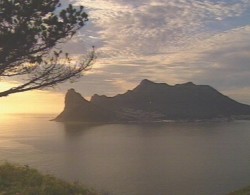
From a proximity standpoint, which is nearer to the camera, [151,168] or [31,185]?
[31,185]

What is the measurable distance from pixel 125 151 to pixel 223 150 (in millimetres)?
22068

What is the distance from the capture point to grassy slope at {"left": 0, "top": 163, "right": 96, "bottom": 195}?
13.4m

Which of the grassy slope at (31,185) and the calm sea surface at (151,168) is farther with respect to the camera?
the calm sea surface at (151,168)

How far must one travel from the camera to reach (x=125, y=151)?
8931cm

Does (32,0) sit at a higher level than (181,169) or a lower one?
higher

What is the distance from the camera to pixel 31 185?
47.2ft

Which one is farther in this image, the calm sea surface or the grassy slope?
the calm sea surface

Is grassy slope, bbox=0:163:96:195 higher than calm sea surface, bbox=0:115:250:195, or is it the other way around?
grassy slope, bbox=0:163:96:195

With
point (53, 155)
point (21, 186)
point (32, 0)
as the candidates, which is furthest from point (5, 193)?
point (53, 155)

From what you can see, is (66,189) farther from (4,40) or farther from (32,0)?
(32,0)

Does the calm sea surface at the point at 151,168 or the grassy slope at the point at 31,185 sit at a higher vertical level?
the grassy slope at the point at 31,185

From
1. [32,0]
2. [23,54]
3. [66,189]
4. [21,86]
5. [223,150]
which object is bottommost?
[223,150]

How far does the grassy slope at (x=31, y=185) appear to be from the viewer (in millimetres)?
13430

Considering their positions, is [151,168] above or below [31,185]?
below
